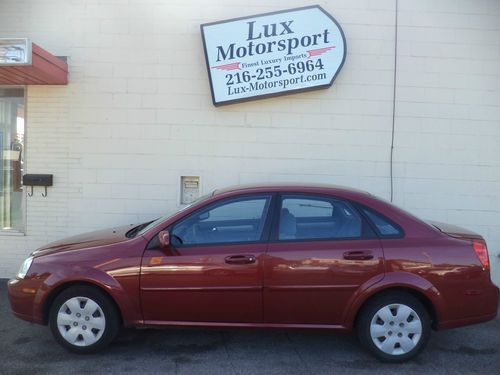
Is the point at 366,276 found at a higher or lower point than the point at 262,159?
lower

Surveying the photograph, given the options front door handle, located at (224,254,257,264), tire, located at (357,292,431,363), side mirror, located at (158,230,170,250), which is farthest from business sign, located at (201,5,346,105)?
tire, located at (357,292,431,363)

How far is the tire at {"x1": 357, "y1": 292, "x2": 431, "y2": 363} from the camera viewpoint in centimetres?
441

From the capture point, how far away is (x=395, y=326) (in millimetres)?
4426

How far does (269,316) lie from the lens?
447 cm

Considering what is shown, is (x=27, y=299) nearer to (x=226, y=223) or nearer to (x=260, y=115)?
(x=226, y=223)

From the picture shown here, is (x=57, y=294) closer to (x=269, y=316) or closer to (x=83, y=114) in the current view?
(x=269, y=316)

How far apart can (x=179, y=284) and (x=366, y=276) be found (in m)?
1.60

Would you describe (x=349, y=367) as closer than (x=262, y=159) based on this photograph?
Yes

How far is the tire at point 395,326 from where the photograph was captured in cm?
441

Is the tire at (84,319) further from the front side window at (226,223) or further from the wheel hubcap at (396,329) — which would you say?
the wheel hubcap at (396,329)

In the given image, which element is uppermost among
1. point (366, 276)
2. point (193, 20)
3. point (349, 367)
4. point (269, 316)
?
point (193, 20)

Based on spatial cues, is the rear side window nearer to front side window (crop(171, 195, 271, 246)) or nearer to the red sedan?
the red sedan

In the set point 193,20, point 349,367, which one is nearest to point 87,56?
point 193,20

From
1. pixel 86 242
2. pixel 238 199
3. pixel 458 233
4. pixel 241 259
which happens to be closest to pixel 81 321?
pixel 86 242
